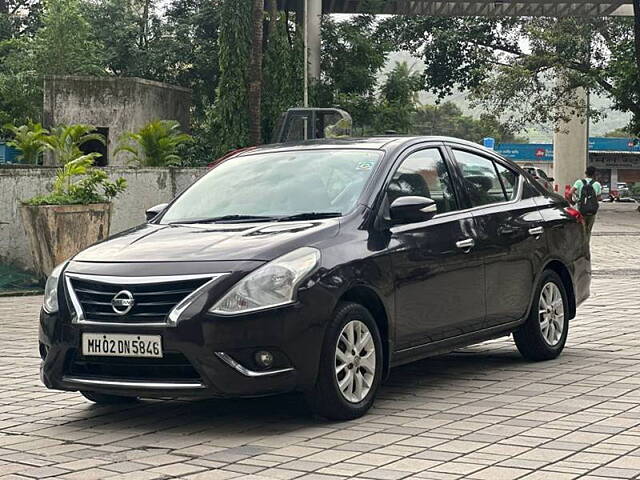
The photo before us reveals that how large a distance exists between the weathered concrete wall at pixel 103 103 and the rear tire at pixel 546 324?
988 inches

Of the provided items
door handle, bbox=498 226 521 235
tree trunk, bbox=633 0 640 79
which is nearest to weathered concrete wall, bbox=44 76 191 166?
tree trunk, bbox=633 0 640 79

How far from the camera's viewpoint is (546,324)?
29.3 feet

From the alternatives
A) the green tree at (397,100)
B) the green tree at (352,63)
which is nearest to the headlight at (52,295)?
the green tree at (352,63)

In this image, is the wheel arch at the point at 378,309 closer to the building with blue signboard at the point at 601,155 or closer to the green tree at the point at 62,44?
the green tree at the point at 62,44

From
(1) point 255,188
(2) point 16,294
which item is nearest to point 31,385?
(1) point 255,188

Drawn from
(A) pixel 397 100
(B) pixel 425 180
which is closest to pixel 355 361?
(B) pixel 425 180

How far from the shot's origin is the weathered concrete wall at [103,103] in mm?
33625

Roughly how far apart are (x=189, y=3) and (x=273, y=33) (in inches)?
569

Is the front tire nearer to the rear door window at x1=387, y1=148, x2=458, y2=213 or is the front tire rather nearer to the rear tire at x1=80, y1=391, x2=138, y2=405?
the rear door window at x1=387, y1=148, x2=458, y2=213

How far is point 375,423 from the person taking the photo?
A: 673 centimetres

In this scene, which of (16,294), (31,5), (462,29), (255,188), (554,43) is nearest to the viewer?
(255,188)

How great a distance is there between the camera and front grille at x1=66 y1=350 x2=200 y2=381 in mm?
6426

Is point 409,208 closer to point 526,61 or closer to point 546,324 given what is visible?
point 546,324

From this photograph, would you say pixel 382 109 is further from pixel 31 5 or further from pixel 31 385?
pixel 31 385
